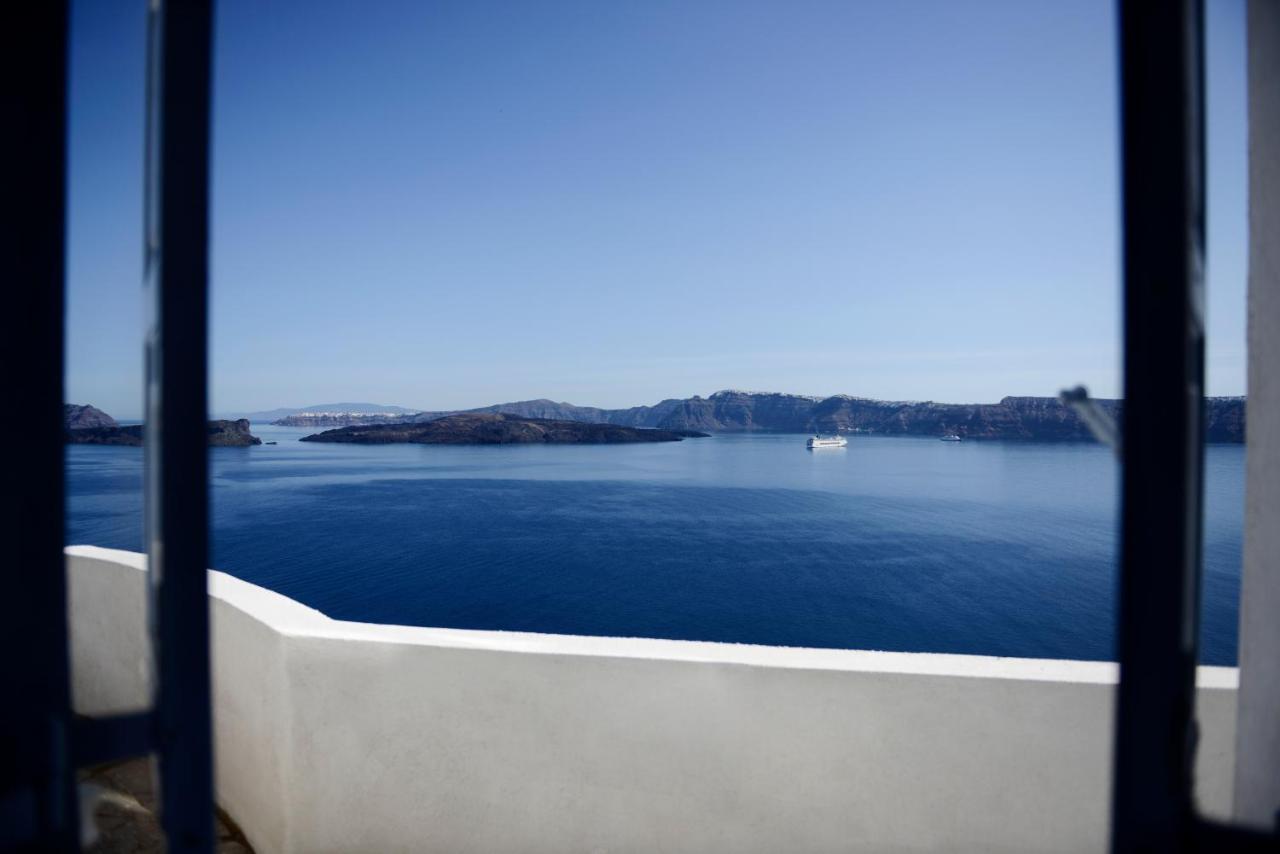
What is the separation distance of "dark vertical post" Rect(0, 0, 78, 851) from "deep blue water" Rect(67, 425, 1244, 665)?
1817 cm

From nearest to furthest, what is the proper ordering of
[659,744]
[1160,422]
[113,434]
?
[1160,422] → [113,434] → [659,744]

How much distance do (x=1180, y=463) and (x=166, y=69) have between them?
3.86ft

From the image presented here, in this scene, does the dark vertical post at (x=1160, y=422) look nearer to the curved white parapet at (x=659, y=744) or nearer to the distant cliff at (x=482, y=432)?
the curved white parapet at (x=659, y=744)

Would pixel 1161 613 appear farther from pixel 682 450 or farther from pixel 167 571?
pixel 682 450

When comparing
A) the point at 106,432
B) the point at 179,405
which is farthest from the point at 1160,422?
the point at 106,432

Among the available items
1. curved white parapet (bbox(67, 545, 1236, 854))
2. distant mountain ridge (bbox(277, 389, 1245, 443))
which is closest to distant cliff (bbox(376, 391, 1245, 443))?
distant mountain ridge (bbox(277, 389, 1245, 443))

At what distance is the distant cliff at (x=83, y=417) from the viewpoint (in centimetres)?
69

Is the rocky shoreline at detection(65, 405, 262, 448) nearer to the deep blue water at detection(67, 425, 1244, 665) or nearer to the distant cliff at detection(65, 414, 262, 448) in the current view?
the distant cliff at detection(65, 414, 262, 448)

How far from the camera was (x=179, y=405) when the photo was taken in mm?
722

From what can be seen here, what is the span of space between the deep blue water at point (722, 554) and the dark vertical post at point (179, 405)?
59.3ft

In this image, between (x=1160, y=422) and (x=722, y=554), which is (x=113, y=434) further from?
(x=722, y=554)

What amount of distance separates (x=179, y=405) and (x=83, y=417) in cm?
27

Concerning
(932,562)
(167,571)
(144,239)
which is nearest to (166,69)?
(144,239)

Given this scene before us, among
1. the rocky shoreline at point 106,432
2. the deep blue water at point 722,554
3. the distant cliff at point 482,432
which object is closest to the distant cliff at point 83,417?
the rocky shoreline at point 106,432
